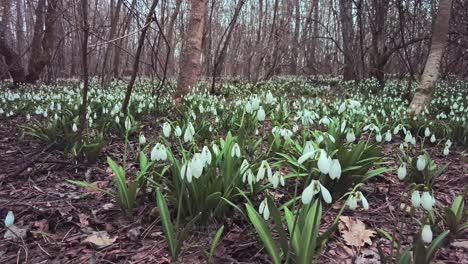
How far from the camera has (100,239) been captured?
2.20 meters

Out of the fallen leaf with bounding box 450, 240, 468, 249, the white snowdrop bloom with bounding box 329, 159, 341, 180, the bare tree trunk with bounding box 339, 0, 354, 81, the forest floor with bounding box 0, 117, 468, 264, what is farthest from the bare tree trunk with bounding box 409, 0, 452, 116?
the bare tree trunk with bounding box 339, 0, 354, 81

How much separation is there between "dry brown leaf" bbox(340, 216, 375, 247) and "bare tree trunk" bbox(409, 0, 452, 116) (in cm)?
395

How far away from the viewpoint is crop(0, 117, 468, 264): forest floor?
205 cm

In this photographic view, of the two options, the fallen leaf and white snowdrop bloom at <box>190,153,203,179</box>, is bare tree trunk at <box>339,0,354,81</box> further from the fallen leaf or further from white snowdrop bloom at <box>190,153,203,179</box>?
white snowdrop bloom at <box>190,153,203,179</box>

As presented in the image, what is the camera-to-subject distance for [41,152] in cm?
373

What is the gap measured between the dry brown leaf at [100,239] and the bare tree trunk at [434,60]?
5.04m

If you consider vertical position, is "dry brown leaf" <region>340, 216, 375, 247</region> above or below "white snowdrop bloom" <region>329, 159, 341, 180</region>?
below

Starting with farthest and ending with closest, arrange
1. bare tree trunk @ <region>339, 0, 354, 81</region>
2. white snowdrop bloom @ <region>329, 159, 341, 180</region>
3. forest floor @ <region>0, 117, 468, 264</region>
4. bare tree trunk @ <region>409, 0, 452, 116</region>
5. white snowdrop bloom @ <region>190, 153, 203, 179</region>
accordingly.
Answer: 1. bare tree trunk @ <region>339, 0, 354, 81</region>
2. bare tree trunk @ <region>409, 0, 452, 116</region>
3. forest floor @ <region>0, 117, 468, 264</region>
4. white snowdrop bloom @ <region>190, 153, 203, 179</region>
5. white snowdrop bloom @ <region>329, 159, 341, 180</region>

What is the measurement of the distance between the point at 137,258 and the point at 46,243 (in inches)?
23.4

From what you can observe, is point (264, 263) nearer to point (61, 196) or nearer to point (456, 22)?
point (61, 196)

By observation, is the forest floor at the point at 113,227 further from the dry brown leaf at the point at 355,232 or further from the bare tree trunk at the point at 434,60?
the bare tree trunk at the point at 434,60

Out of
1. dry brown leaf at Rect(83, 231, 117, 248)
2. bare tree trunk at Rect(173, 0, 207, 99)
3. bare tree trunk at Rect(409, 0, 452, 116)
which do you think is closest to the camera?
dry brown leaf at Rect(83, 231, 117, 248)

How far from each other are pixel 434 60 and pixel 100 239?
5.68 metres

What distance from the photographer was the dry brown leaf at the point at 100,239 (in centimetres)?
215
